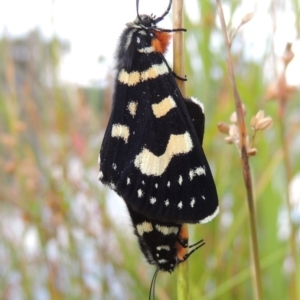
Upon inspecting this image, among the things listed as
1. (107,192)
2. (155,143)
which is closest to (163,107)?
(155,143)

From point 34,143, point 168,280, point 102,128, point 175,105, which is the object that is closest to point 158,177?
point 175,105

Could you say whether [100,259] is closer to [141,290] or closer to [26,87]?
[141,290]

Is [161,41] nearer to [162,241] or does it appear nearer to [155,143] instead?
[155,143]

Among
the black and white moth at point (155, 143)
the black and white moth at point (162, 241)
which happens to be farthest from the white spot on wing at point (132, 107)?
the black and white moth at point (162, 241)

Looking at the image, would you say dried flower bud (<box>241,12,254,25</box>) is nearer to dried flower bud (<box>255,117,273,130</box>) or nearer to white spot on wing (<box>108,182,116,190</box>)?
dried flower bud (<box>255,117,273,130</box>)

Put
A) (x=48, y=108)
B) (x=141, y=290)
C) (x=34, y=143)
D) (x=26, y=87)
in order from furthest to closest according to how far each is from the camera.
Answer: (x=34, y=143)
(x=48, y=108)
(x=26, y=87)
(x=141, y=290)

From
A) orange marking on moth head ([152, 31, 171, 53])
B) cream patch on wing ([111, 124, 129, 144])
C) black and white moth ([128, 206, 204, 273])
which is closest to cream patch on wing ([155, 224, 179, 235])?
black and white moth ([128, 206, 204, 273])

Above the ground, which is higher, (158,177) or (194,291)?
(158,177)
